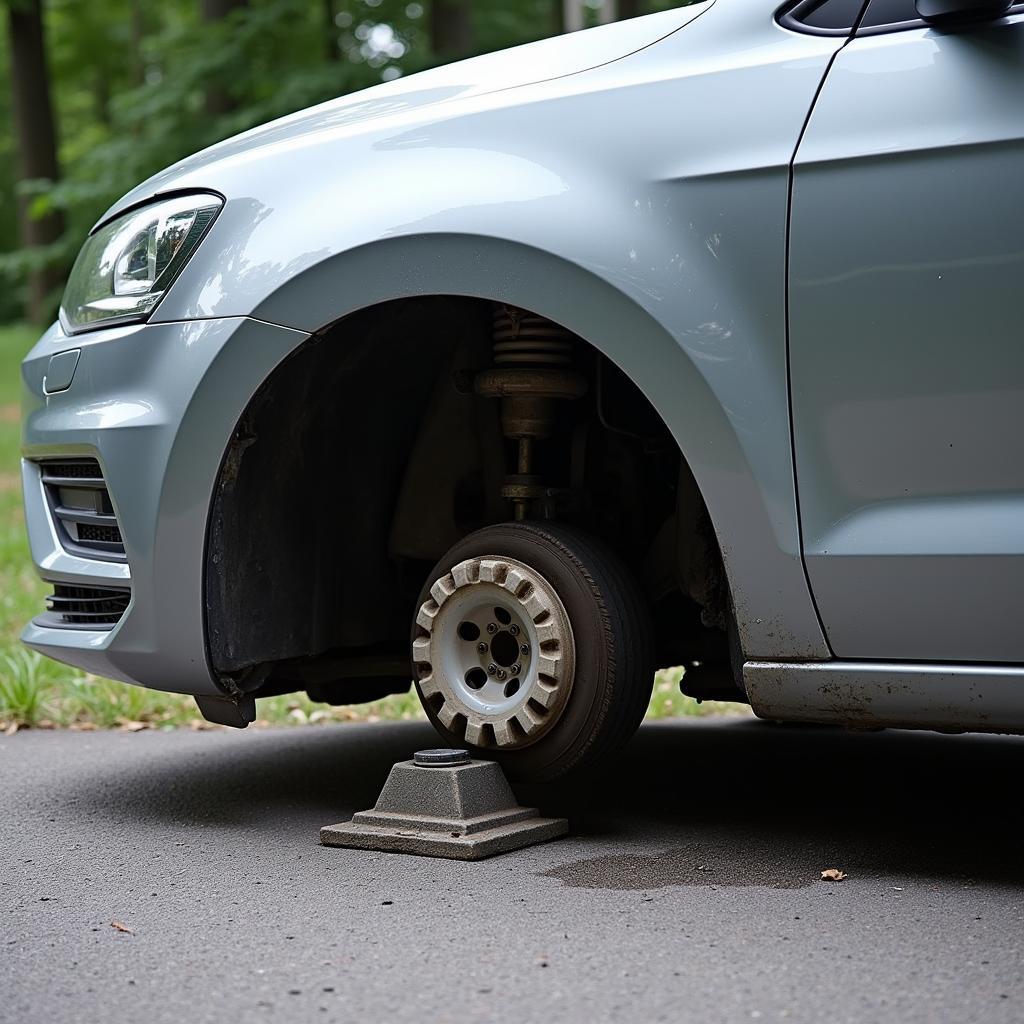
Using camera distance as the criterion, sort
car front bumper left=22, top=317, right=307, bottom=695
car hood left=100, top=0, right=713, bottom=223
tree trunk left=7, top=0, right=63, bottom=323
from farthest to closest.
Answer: tree trunk left=7, top=0, right=63, bottom=323 < car front bumper left=22, top=317, right=307, bottom=695 < car hood left=100, top=0, right=713, bottom=223

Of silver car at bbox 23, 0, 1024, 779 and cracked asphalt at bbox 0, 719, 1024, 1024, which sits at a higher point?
silver car at bbox 23, 0, 1024, 779

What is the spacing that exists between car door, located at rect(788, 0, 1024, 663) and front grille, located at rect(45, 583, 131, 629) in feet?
5.19

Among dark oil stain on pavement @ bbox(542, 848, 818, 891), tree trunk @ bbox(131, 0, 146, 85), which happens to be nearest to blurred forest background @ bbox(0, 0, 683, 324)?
tree trunk @ bbox(131, 0, 146, 85)

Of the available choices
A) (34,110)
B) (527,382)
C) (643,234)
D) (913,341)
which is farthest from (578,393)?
(34,110)

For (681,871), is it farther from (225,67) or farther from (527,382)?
(225,67)

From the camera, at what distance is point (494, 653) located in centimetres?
319

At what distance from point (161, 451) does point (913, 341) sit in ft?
5.12

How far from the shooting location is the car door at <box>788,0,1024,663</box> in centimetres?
250

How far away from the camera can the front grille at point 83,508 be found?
3307mm

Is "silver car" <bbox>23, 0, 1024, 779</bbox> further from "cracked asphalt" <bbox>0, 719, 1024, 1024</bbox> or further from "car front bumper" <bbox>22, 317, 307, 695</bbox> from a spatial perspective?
"cracked asphalt" <bbox>0, 719, 1024, 1024</bbox>

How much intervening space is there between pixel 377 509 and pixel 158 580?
66 centimetres

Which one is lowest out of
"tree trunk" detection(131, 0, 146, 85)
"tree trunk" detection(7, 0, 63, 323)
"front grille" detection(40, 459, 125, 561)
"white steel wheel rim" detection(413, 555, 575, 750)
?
"white steel wheel rim" detection(413, 555, 575, 750)

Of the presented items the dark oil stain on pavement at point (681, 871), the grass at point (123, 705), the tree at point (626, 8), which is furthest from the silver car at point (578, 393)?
the tree at point (626, 8)

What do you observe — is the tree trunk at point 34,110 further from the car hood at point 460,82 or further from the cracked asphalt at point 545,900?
the car hood at point 460,82
